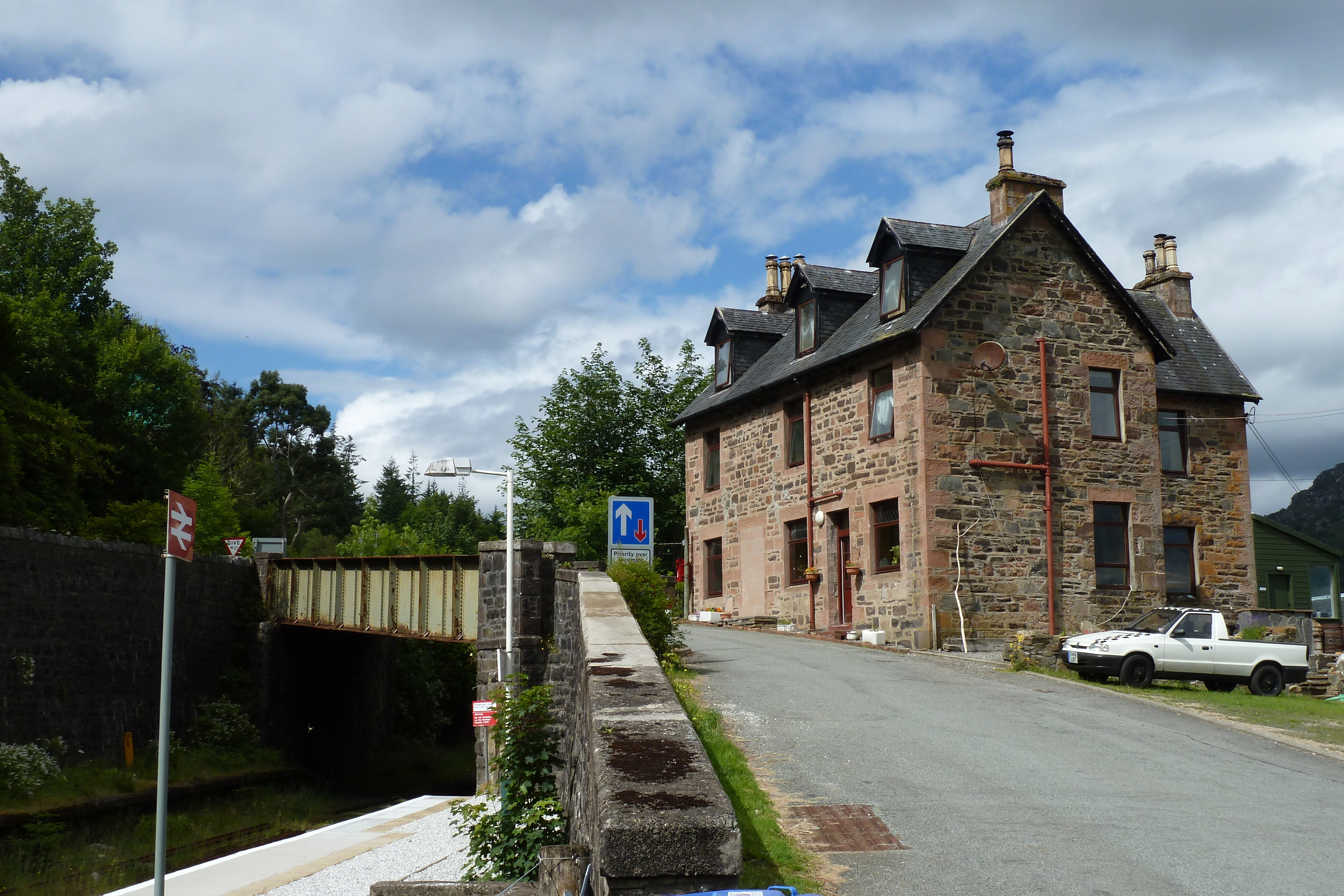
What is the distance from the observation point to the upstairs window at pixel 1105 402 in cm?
2552

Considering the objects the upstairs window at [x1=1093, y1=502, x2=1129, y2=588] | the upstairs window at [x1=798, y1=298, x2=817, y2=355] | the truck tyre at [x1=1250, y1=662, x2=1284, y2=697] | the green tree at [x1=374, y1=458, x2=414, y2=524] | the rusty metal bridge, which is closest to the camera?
the truck tyre at [x1=1250, y1=662, x2=1284, y2=697]

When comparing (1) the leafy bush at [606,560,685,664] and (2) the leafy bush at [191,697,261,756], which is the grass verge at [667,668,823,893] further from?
(2) the leafy bush at [191,697,261,756]

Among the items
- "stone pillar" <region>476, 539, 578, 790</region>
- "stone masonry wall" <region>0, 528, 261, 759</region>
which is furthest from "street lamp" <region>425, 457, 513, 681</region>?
"stone masonry wall" <region>0, 528, 261, 759</region>

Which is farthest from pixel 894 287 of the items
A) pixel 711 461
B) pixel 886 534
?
pixel 711 461

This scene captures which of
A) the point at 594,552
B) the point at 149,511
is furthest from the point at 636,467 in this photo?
the point at 149,511

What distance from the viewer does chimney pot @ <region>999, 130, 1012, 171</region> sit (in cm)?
2547

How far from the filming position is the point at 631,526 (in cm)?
1655

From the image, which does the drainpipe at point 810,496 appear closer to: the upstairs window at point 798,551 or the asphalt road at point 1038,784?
the upstairs window at point 798,551

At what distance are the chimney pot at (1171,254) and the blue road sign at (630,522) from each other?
67.8 feet

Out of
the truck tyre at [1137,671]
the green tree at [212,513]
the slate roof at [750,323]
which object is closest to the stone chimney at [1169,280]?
the slate roof at [750,323]

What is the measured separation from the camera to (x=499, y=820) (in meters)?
8.32

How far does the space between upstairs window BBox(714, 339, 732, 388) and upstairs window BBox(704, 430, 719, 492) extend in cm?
143

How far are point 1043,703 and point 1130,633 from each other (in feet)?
14.7

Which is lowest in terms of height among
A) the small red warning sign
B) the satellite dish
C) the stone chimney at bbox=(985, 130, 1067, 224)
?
the small red warning sign
